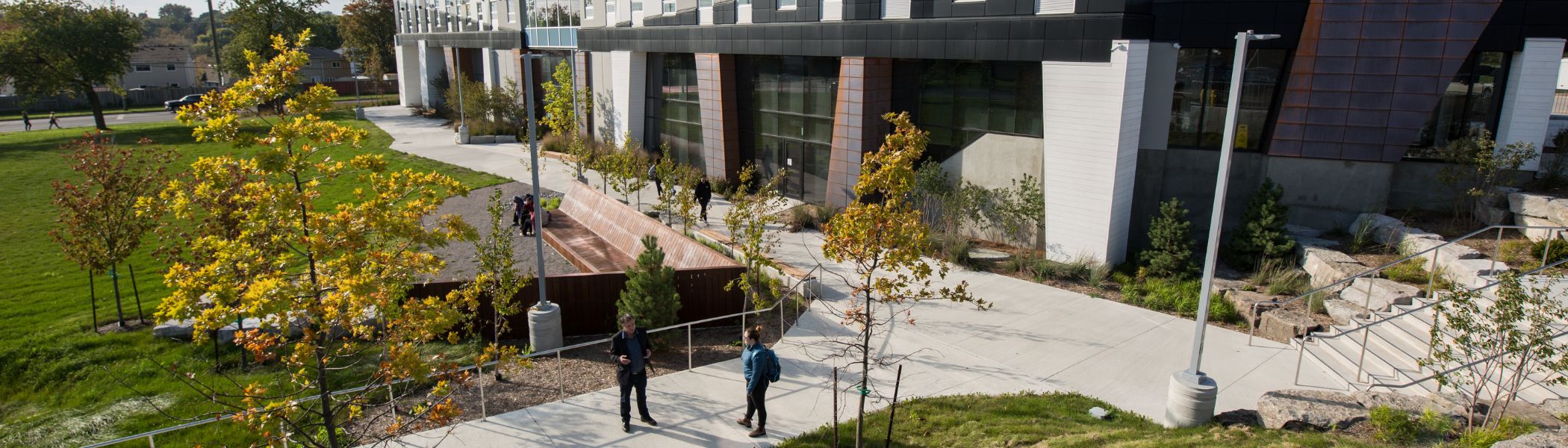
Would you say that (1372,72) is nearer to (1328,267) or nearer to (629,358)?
(1328,267)

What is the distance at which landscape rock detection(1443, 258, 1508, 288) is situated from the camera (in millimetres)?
13016

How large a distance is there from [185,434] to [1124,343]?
41.2 ft

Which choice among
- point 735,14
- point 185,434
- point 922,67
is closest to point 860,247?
point 185,434

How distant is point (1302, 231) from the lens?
17203 millimetres

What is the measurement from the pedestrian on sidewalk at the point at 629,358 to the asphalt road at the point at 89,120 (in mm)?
50485

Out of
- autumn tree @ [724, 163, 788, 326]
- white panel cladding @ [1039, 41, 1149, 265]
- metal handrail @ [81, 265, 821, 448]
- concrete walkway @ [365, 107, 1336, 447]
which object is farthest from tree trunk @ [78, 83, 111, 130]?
white panel cladding @ [1039, 41, 1149, 265]

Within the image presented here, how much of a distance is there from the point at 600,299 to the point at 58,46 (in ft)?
133

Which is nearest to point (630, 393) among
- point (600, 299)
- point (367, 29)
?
point (600, 299)

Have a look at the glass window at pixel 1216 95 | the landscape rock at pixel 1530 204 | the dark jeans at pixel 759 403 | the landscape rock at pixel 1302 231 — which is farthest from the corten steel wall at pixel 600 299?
the landscape rock at pixel 1530 204

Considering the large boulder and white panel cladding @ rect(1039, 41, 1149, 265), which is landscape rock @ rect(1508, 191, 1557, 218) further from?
the large boulder

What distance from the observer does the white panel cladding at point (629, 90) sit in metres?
30.0

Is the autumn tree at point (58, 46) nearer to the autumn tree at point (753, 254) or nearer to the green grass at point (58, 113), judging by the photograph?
the green grass at point (58, 113)

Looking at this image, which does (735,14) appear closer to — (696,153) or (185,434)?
(696,153)

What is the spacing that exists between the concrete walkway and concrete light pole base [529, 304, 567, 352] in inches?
42.8
